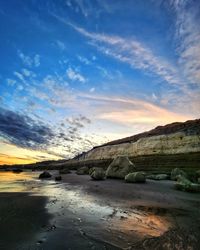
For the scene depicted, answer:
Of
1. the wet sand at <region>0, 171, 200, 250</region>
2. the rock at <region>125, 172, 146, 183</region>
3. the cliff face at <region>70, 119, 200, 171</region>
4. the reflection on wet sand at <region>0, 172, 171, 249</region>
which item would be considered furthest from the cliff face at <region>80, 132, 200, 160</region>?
the reflection on wet sand at <region>0, 172, 171, 249</region>

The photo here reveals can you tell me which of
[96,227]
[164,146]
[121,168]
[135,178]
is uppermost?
[164,146]

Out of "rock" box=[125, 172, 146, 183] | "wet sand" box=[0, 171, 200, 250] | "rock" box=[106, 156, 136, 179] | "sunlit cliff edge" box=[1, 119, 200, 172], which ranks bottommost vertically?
"wet sand" box=[0, 171, 200, 250]

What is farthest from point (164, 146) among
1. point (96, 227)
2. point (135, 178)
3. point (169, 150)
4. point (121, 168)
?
point (96, 227)

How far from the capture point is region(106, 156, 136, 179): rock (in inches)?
916

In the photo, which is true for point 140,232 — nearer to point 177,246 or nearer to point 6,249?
point 177,246

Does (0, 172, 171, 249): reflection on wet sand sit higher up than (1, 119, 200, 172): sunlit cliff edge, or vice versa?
(1, 119, 200, 172): sunlit cliff edge

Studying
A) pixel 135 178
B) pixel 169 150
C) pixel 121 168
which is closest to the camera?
pixel 135 178

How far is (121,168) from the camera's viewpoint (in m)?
24.0

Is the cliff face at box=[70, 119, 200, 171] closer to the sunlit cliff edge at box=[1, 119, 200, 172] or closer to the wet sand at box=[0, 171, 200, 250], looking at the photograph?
the sunlit cliff edge at box=[1, 119, 200, 172]

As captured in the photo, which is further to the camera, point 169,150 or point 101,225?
point 169,150

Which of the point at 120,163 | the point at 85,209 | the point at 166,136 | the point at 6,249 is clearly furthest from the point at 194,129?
the point at 6,249

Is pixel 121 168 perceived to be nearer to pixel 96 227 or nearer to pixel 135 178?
pixel 135 178

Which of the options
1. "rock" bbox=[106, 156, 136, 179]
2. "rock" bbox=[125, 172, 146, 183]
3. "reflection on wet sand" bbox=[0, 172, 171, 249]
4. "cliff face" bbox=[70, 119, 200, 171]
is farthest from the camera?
"cliff face" bbox=[70, 119, 200, 171]

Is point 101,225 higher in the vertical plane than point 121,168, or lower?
lower
